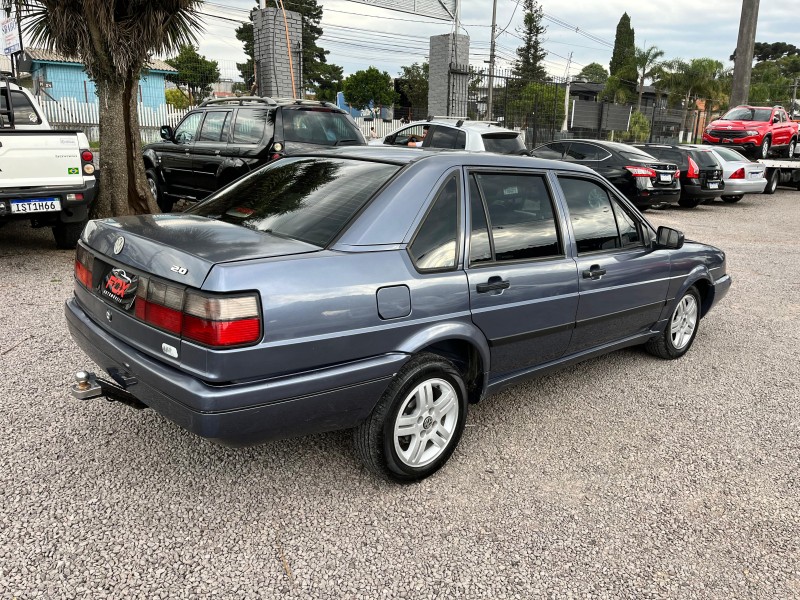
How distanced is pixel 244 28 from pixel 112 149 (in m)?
58.4

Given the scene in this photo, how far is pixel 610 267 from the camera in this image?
3930mm

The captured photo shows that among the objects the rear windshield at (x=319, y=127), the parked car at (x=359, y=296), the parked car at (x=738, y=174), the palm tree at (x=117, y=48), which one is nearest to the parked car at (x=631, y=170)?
the parked car at (x=738, y=174)

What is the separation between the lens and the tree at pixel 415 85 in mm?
69750

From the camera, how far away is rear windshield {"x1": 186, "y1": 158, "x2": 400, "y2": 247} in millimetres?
2934

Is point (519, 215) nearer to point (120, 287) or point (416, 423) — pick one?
point (416, 423)

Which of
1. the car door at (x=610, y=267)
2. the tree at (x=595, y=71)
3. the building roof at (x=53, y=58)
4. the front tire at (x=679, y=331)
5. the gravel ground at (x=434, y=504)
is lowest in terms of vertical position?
the gravel ground at (x=434, y=504)

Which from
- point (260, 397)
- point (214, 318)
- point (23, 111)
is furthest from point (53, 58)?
point (260, 397)

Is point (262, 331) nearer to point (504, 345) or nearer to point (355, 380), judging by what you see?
point (355, 380)

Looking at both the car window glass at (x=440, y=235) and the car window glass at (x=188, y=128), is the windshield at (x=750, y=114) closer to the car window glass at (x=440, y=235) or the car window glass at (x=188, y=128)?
the car window glass at (x=188, y=128)

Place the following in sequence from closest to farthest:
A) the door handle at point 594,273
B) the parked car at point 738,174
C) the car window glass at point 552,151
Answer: the door handle at point 594,273
the car window glass at point 552,151
the parked car at point 738,174

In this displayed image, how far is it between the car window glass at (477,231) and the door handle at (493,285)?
111mm

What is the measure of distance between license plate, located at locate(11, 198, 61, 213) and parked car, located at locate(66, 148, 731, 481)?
3.84 meters

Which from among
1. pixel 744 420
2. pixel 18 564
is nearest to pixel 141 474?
pixel 18 564

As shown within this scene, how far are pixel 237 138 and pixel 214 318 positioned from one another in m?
7.12
